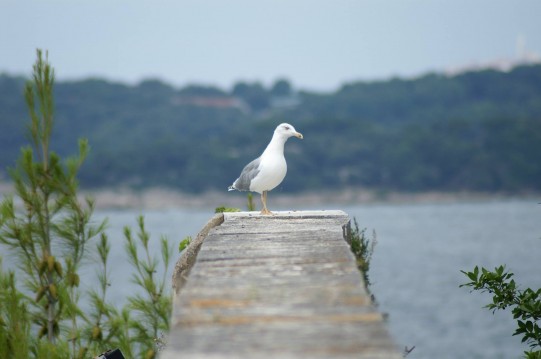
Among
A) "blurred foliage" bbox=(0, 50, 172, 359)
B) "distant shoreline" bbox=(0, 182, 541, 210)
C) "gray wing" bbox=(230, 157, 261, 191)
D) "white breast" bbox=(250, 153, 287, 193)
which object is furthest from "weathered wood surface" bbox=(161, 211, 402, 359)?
"distant shoreline" bbox=(0, 182, 541, 210)

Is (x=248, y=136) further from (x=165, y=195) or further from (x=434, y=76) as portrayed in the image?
(x=434, y=76)

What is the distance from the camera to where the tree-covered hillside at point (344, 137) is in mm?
121688

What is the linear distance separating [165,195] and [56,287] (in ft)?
380

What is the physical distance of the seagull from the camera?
28.9 feet

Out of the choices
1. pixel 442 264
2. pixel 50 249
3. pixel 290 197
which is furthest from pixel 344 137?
pixel 50 249

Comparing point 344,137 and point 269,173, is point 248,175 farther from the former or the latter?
point 344,137

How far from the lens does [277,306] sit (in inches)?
184

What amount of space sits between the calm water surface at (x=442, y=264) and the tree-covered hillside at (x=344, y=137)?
6244 millimetres

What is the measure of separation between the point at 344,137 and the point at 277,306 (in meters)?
121

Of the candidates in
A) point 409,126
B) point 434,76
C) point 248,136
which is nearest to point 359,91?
point 434,76

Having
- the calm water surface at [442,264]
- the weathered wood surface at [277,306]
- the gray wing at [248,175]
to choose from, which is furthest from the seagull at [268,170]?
the weathered wood surface at [277,306]

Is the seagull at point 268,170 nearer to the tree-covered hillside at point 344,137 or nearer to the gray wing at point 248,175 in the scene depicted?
the gray wing at point 248,175

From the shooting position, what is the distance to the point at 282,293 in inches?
194

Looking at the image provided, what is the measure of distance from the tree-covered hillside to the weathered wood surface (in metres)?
104
